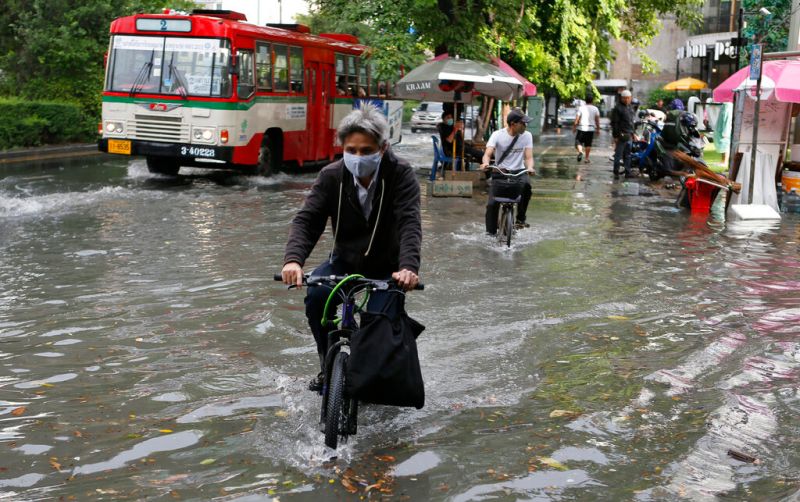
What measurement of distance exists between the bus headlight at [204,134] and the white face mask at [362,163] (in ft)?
50.7

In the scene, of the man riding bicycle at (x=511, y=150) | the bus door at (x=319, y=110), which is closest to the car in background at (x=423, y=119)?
the bus door at (x=319, y=110)

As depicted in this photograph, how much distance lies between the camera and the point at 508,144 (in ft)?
43.2

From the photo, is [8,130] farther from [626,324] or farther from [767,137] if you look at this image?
[626,324]

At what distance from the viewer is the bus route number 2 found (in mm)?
20562

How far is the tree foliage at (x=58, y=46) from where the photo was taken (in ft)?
102

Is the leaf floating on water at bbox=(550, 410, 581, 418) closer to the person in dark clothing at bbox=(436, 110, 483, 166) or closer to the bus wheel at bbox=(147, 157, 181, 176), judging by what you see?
the person in dark clothing at bbox=(436, 110, 483, 166)

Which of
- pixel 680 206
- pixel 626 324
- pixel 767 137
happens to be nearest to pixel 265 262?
pixel 626 324

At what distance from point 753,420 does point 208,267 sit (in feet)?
22.3

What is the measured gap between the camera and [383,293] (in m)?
5.30


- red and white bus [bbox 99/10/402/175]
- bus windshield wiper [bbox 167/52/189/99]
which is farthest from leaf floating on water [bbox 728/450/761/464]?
bus windshield wiper [bbox 167/52/189/99]

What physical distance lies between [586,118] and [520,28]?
4.47 m

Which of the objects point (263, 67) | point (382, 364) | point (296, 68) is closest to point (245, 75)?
point (263, 67)

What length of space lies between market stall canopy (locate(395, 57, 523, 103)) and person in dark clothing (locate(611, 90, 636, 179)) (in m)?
4.35

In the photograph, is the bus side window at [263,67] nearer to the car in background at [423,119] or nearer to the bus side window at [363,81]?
the bus side window at [363,81]
